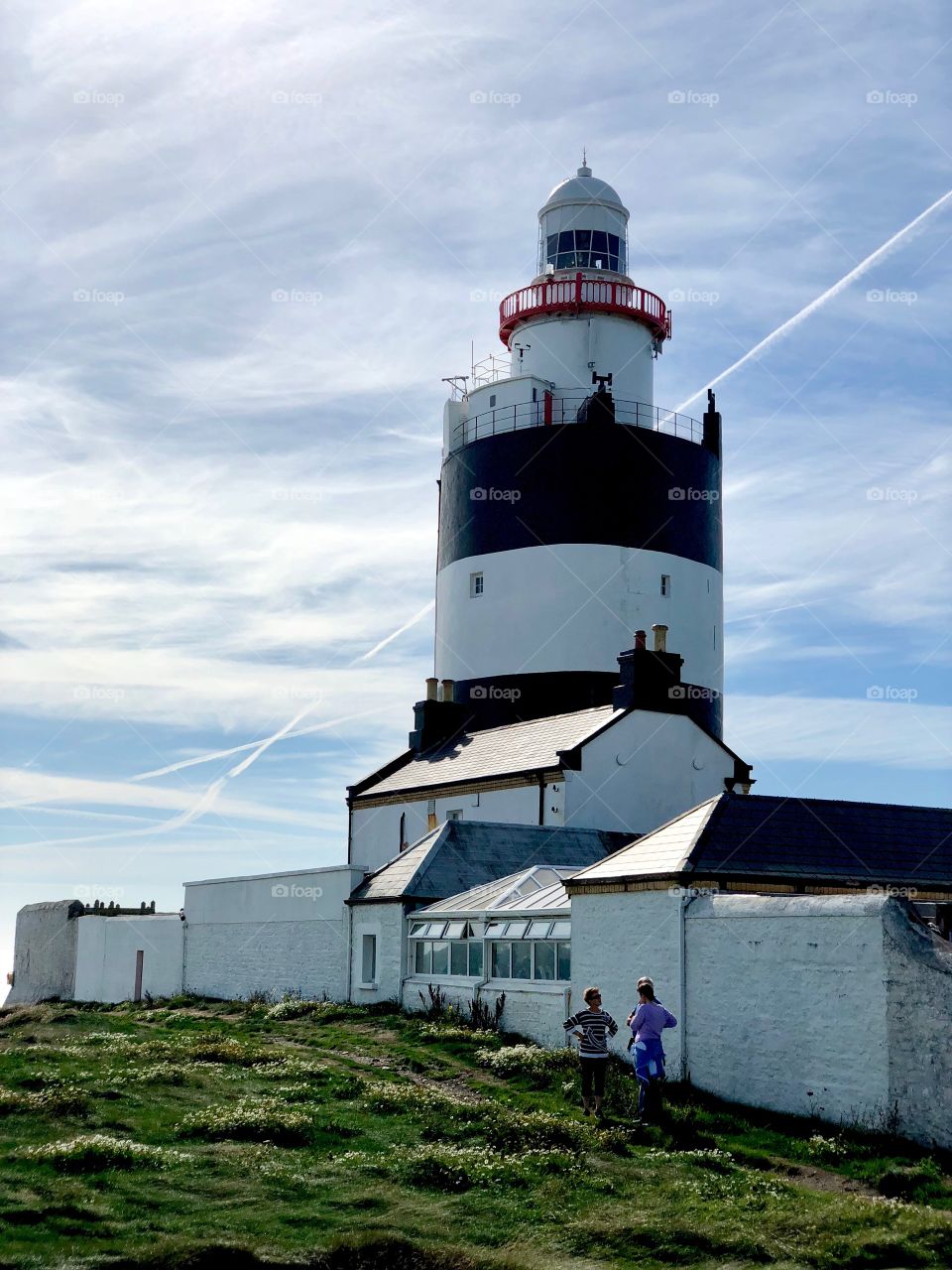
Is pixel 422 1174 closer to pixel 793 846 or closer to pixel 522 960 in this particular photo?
pixel 793 846

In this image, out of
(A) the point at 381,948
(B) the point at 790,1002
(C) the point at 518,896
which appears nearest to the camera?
(B) the point at 790,1002

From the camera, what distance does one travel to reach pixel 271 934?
114 feet

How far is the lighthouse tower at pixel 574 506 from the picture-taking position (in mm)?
41781

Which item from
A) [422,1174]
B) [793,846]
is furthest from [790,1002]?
[422,1174]

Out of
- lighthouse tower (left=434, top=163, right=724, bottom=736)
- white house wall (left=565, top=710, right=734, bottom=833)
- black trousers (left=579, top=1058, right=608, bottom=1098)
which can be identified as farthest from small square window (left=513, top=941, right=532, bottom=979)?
lighthouse tower (left=434, top=163, right=724, bottom=736)

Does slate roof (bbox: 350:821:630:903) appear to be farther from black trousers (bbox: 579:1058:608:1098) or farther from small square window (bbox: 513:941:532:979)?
black trousers (bbox: 579:1058:608:1098)

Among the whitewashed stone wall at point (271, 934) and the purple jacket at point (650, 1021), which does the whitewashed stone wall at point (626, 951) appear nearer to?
the purple jacket at point (650, 1021)

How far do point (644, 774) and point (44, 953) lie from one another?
84.4 feet

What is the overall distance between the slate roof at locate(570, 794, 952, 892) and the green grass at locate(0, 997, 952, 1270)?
3366 mm

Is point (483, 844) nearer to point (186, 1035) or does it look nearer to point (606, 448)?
point (186, 1035)

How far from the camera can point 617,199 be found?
4691 centimetres

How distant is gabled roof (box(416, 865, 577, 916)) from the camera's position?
81.7ft

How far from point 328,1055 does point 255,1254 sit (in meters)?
12.2

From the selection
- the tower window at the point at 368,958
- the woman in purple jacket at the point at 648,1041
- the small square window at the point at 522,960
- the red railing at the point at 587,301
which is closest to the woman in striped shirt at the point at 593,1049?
the woman in purple jacket at the point at 648,1041
